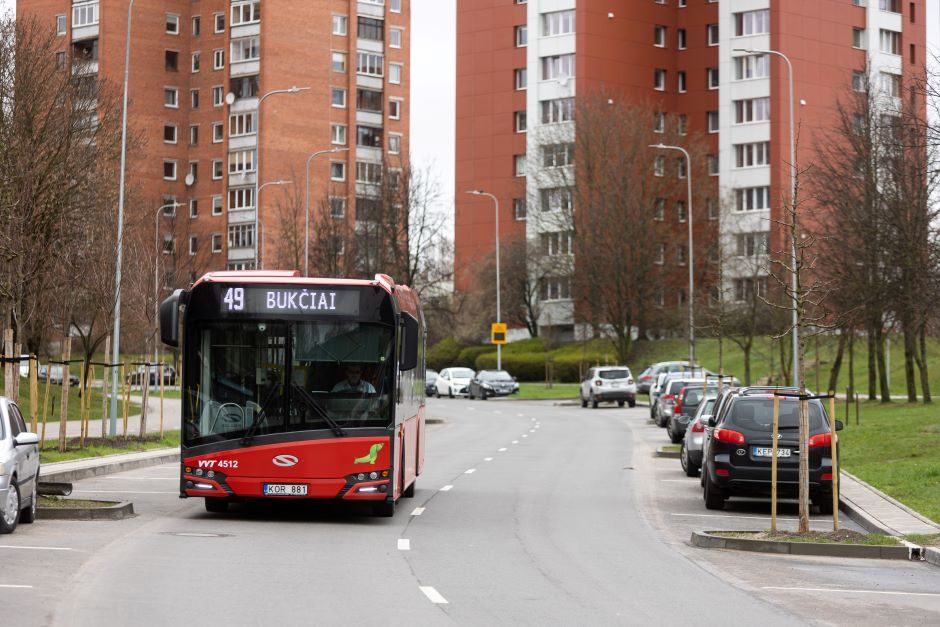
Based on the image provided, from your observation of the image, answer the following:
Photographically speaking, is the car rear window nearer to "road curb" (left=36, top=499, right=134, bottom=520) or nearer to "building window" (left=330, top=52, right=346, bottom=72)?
"road curb" (left=36, top=499, right=134, bottom=520)

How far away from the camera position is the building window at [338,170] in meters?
101

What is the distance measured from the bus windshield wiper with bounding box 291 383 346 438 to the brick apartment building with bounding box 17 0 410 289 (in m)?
78.0

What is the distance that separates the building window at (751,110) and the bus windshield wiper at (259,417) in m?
77.6

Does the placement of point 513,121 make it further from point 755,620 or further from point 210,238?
point 755,620

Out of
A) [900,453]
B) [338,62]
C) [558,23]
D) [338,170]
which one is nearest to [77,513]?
[900,453]

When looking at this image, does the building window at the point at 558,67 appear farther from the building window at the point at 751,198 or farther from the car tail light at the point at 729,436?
the car tail light at the point at 729,436

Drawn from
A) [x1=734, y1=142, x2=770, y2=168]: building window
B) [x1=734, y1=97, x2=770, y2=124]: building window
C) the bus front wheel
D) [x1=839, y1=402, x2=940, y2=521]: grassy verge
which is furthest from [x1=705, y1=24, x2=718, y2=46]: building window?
the bus front wheel

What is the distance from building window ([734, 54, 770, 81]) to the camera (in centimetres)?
9136

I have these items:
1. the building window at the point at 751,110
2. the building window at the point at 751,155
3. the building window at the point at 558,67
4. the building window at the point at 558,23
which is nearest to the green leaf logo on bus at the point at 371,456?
the building window at the point at 751,155

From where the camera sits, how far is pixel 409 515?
19.2 m

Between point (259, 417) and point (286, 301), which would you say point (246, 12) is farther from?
point (259, 417)

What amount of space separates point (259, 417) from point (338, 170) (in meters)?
85.6

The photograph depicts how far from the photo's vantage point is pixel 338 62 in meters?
101

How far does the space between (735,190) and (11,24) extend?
6281 centimetres
